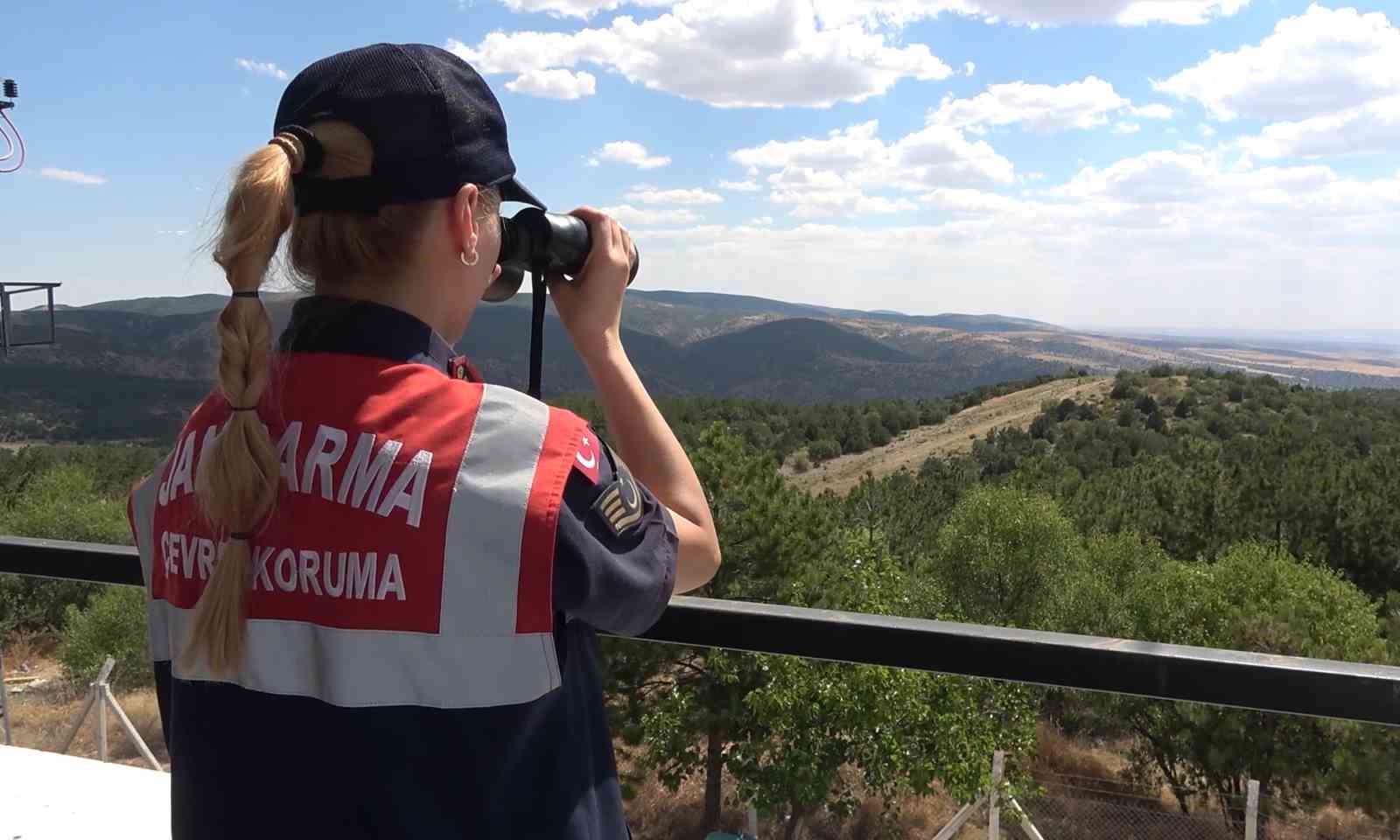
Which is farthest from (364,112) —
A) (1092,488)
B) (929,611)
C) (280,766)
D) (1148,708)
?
(1092,488)

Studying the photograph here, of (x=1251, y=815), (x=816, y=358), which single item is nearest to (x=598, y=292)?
(x=1251, y=815)

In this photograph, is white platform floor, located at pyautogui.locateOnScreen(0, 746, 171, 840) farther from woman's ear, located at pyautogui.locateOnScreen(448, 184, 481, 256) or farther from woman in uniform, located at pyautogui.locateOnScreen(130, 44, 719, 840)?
woman's ear, located at pyautogui.locateOnScreen(448, 184, 481, 256)

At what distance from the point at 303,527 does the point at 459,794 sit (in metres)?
0.25

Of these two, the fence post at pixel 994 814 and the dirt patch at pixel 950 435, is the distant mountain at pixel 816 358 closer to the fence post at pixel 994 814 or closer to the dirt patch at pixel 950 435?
the dirt patch at pixel 950 435

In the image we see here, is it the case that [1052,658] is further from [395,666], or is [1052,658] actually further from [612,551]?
[395,666]

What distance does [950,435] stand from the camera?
2685 inches

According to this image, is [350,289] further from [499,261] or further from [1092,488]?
[1092,488]

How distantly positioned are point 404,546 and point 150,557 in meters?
0.36

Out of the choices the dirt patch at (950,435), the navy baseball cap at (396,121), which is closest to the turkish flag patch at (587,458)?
the navy baseball cap at (396,121)

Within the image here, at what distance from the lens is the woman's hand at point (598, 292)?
117 cm

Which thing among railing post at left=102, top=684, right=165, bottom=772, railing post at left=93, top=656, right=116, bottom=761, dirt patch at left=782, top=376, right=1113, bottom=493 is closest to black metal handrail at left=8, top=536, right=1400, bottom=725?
railing post at left=102, top=684, right=165, bottom=772

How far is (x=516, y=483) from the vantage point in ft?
2.67

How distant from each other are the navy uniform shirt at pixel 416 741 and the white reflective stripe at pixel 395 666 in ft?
0.05

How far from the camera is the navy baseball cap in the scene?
0.91 m
